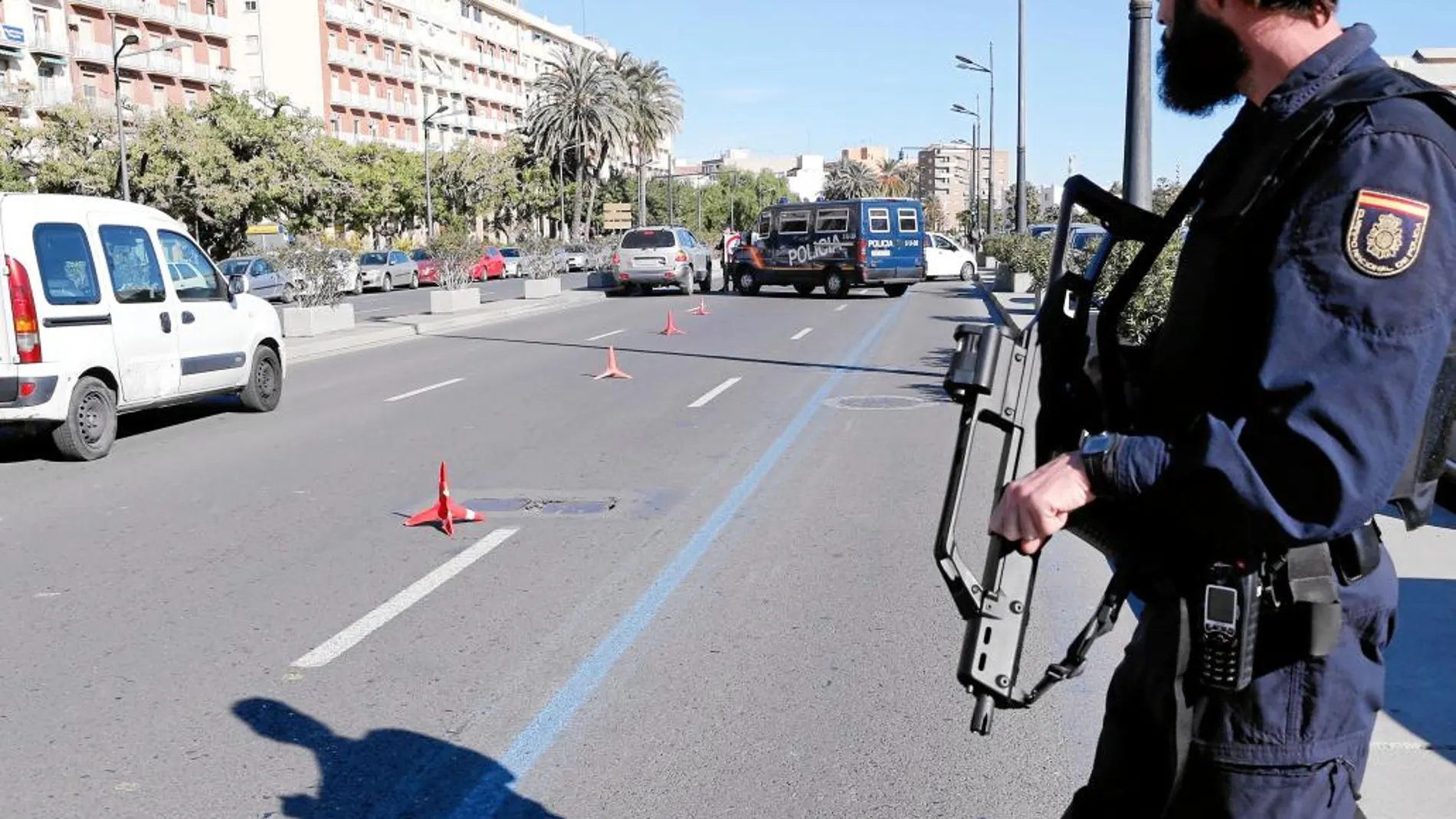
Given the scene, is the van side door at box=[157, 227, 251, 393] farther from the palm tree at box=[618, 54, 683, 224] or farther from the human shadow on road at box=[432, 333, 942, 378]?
the palm tree at box=[618, 54, 683, 224]

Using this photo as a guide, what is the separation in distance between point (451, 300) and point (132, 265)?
1754 centimetres

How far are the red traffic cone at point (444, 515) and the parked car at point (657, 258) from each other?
2687cm

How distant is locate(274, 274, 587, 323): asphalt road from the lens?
30.6m

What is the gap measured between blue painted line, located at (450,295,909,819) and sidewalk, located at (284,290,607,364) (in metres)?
9.31

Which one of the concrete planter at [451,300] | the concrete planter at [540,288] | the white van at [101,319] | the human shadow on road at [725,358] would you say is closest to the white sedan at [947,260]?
the concrete planter at [540,288]

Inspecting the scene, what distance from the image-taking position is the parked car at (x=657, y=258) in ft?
114

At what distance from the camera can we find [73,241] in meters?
10.5

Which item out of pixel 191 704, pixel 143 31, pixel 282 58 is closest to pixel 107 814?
pixel 191 704

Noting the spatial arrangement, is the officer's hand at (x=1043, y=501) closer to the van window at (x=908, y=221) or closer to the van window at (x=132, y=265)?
the van window at (x=132, y=265)

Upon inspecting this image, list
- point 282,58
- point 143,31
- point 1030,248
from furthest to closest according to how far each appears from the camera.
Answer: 1. point 282,58
2. point 143,31
3. point 1030,248

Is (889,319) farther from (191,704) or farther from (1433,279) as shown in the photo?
(1433,279)

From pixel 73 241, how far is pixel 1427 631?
32.8ft

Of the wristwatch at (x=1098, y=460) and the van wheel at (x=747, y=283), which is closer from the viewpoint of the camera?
the wristwatch at (x=1098, y=460)

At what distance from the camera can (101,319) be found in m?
10.5
